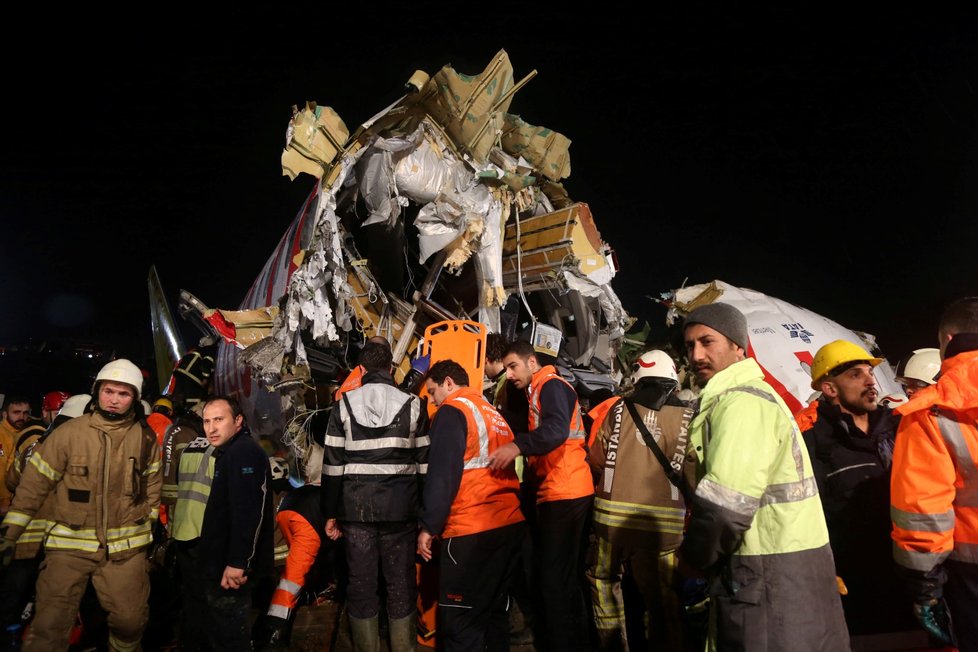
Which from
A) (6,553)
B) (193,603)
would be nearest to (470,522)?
(193,603)

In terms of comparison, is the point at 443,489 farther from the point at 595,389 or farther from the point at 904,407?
the point at 595,389

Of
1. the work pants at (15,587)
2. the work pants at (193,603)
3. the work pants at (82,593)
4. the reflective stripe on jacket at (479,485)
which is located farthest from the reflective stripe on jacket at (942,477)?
the work pants at (15,587)

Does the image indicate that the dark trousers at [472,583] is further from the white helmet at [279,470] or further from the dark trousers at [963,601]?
the white helmet at [279,470]

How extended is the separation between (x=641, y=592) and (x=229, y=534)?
2.73 m

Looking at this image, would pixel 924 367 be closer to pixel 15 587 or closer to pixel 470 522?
pixel 470 522

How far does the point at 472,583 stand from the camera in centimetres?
325

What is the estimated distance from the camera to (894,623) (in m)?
3.33

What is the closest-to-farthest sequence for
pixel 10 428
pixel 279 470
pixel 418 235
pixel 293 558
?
pixel 293 558 → pixel 418 235 → pixel 279 470 → pixel 10 428

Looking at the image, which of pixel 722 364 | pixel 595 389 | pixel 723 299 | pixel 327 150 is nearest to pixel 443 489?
pixel 722 364

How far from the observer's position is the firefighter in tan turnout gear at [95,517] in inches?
131

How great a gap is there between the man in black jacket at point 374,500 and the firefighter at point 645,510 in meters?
1.32

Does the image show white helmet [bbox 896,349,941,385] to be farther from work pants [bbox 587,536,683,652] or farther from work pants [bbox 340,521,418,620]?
work pants [bbox 340,521,418,620]

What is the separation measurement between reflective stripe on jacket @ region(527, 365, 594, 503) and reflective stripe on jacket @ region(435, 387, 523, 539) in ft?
1.01

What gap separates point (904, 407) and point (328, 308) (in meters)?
4.46
